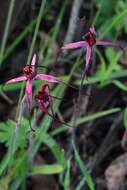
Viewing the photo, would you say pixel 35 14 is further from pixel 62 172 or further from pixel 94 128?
pixel 62 172

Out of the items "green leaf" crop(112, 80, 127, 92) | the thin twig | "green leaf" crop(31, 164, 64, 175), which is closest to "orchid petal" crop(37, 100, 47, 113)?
"green leaf" crop(31, 164, 64, 175)

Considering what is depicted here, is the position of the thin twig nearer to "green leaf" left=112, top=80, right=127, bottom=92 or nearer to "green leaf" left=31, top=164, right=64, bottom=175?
"green leaf" left=112, top=80, right=127, bottom=92

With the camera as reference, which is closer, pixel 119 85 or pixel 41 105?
pixel 41 105

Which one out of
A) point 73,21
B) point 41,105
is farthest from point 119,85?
point 41,105

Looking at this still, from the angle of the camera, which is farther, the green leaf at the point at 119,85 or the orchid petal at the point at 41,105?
the green leaf at the point at 119,85

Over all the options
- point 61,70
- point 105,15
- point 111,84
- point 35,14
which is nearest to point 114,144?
point 111,84

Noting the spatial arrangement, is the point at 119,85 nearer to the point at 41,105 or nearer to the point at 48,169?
the point at 48,169

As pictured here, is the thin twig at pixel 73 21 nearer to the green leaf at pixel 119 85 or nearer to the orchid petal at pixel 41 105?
the green leaf at pixel 119 85

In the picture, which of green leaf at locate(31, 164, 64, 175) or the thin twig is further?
the thin twig

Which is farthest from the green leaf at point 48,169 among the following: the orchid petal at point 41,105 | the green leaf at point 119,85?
the orchid petal at point 41,105

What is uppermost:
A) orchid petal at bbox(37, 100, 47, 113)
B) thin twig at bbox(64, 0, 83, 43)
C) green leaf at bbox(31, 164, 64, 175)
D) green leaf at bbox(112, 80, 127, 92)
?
thin twig at bbox(64, 0, 83, 43)
